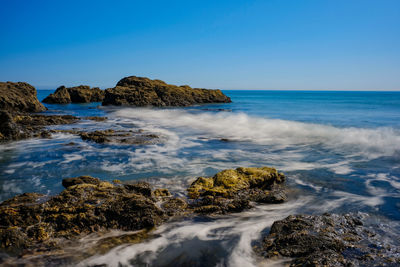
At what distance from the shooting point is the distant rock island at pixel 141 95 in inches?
1797

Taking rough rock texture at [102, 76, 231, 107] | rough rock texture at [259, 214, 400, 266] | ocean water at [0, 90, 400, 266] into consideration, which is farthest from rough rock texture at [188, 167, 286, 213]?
rough rock texture at [102, 76, 231, 107]

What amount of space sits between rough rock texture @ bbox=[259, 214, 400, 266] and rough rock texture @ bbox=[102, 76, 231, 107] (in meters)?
42.8

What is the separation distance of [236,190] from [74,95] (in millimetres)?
56565

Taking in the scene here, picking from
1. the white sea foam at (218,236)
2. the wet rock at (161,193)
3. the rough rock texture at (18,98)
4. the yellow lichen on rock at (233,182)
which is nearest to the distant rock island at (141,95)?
the rough rock texture at (18,98)

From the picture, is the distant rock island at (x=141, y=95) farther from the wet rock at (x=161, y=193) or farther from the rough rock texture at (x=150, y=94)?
the wet rock at (x=161, y=193)

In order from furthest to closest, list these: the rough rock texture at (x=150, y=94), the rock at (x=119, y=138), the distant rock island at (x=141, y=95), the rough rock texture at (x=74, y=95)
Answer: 1. the rough rock texture at (x=74, y=95)
2. the distant rock island at (x=141, y=95)
3. the rough rock texture at (x=150, y=94)
4. the rock at (x=119, y=138)

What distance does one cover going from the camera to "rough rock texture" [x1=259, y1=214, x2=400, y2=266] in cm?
325

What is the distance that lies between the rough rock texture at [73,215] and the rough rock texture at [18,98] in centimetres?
2290

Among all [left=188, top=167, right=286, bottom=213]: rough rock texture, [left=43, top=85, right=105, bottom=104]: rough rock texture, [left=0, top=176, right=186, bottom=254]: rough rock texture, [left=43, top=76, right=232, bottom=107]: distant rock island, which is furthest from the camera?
[left=43, top=85, right=105, bottom=104]: rough rock texture

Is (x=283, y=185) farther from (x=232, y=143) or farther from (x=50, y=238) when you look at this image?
(x=232, y=143)

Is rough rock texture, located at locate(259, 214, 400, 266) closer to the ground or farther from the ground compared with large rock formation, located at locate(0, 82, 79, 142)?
closer to the ground

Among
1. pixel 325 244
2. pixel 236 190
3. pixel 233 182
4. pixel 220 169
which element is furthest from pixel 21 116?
pixel 325 244

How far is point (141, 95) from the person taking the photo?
153 ft

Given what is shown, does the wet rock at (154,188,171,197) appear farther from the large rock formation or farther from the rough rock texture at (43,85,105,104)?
the rough rock texture at (43,85,105,104)
